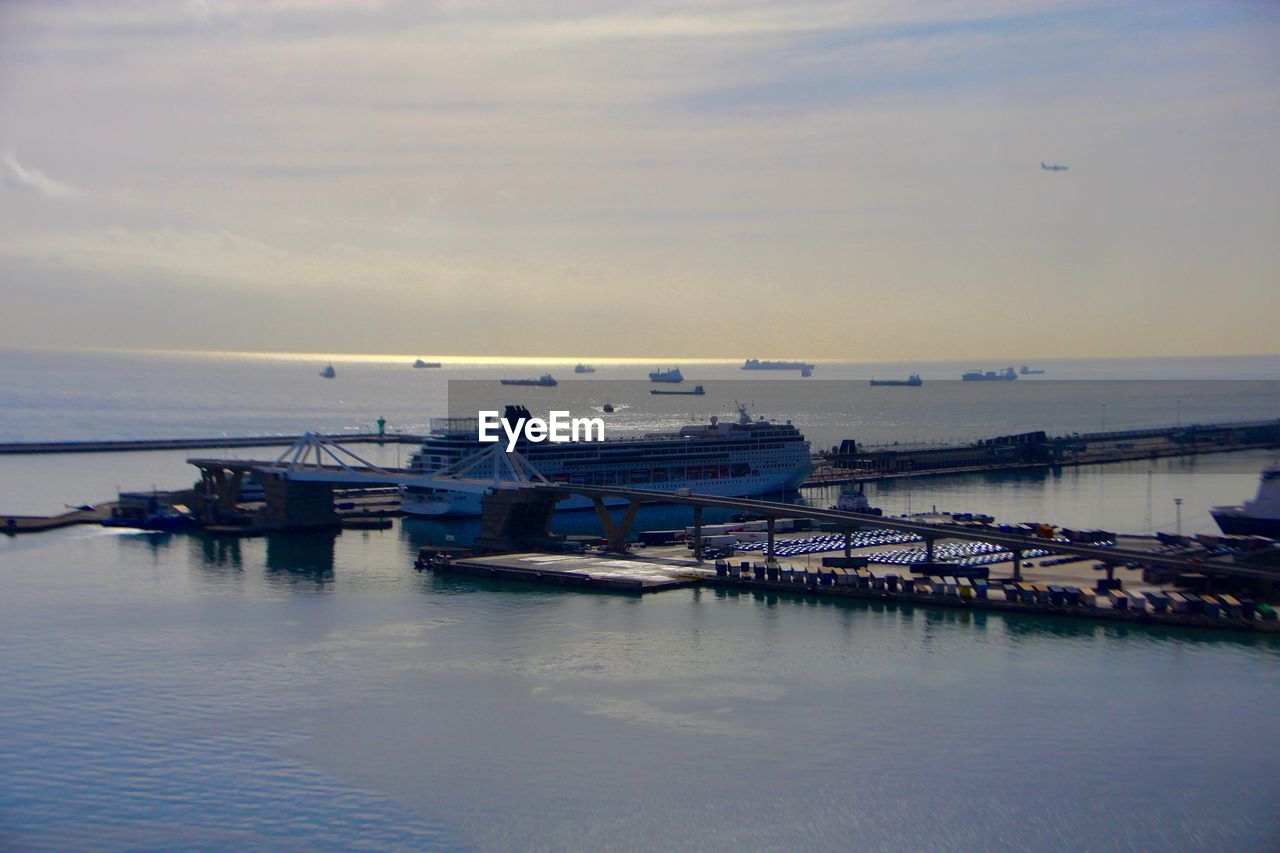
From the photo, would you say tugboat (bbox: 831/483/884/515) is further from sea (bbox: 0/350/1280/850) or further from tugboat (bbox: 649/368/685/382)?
tugboat (bbox: 649/368/685/382)

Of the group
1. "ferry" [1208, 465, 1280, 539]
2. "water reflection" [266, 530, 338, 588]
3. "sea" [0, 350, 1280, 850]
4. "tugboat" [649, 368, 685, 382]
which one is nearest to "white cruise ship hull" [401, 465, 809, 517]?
"water reflection" [266, 530, 338, 588]

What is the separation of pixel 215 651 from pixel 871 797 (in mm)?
10297

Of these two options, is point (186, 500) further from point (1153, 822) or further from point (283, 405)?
point (283, 405)

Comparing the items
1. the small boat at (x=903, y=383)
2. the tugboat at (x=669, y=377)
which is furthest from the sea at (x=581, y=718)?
the small boat at (x=903, y=383)

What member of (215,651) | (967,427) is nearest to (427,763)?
(215,651)

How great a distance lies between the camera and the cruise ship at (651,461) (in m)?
36.7

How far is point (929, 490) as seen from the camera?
4453 centimetres

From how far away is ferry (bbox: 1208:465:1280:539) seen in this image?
30453 millimetres

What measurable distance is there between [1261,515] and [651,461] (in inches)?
675

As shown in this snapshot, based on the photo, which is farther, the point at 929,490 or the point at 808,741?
the point at 929,490

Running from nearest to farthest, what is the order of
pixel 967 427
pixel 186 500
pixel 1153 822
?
pixel 1153 822 → pixel 186 500 → pixel 967 427

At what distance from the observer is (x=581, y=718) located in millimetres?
15586

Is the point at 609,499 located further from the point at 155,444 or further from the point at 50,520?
the point at 155,444

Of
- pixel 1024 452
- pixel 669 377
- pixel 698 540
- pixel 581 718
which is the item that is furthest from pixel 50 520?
pixel 669 377
